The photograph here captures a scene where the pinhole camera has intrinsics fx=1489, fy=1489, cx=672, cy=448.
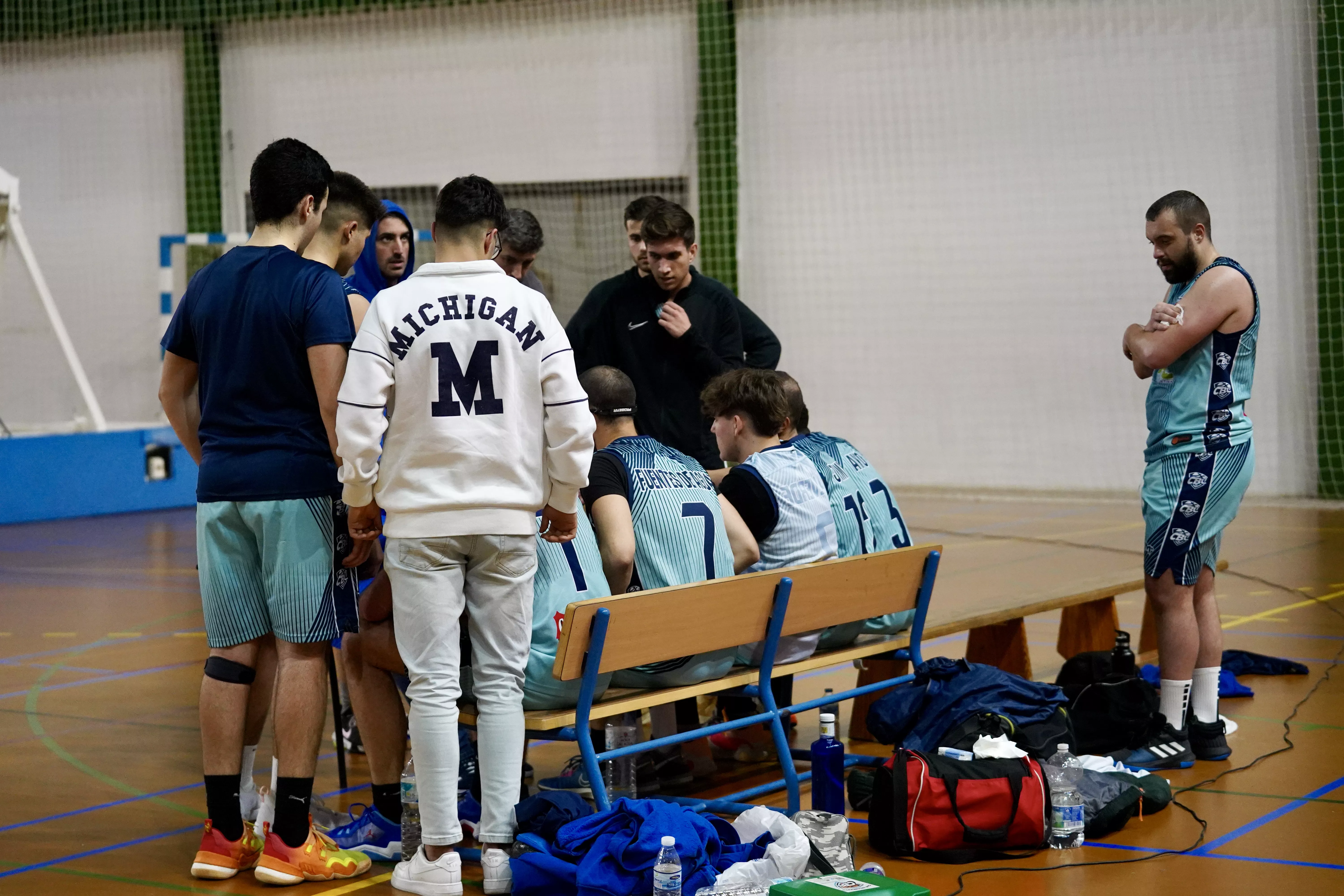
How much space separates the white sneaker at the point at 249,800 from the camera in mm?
4145

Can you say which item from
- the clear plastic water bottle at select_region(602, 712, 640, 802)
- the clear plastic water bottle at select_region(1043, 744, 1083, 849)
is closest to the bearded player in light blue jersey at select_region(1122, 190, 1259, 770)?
the clear plastic water bottle at select_region(1043, 744, 1083, 849)

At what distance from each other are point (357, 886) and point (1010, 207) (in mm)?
11119

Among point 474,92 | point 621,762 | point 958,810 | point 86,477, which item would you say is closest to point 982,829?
point 958,810

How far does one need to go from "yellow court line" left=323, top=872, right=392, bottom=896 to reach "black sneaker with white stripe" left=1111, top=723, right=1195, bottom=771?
86.8 inches

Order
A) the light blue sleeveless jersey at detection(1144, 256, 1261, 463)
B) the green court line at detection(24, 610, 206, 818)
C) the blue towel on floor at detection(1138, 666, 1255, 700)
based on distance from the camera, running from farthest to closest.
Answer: the blue towel on floor at detection(1138, 666, 1255, 700)
the light blue sleeveless jersey at detection(1144, 256, 1261, 463)
the green court line at detection(24, 610, 206, 818)

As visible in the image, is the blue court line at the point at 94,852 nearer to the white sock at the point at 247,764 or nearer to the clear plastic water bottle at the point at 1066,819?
the white sock at the point at 247,764

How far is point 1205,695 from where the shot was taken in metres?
4.73

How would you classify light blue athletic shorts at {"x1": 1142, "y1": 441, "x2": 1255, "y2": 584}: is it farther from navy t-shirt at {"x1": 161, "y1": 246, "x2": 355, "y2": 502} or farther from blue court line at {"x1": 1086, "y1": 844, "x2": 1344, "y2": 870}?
navy t-shirt at {"x1": 161, "y1": 246, "x2": 355, "y2": 502}

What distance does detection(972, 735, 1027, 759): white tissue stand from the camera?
3938 millimetres

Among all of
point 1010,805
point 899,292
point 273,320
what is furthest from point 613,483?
point 899,292

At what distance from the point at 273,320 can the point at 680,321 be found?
87.2 inches

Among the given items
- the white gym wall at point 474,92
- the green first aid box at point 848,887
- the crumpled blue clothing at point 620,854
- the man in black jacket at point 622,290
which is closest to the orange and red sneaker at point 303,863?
the crumpled blue clothing at point 620,854

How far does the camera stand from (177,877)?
A: 369cm

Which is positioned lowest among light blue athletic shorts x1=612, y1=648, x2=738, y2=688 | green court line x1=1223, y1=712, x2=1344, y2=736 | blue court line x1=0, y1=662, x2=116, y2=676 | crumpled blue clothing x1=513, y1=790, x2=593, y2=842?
green court line x1=1223, y1=712, x2=1344, y2=736
